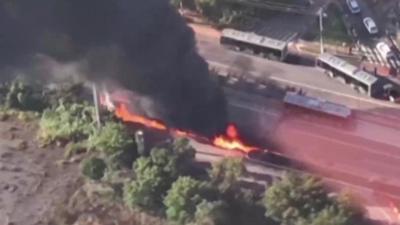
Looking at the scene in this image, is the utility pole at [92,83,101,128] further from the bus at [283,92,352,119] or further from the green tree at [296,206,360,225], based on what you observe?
the green tree at [296,206,360,225]

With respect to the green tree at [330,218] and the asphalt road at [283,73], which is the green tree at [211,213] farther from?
the asphalt road at [283,73]

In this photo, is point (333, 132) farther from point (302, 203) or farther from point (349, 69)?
point (302, 203)

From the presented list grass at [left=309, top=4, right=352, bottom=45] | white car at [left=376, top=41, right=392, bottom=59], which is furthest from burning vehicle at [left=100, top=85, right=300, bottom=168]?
white car at [left=376, top=41, right=392, bottom=59]

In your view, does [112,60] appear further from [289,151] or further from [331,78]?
[331,78]

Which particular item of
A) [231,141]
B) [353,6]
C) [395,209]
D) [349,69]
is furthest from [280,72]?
[395,209]

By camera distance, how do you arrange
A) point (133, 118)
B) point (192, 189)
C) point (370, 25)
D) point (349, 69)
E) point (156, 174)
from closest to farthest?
point (192, 189)
point (156, 174)
point (133, 118)
point (349, 69)
point (370, 25)

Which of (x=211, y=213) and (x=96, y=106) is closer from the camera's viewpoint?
(x=211, y=213)
